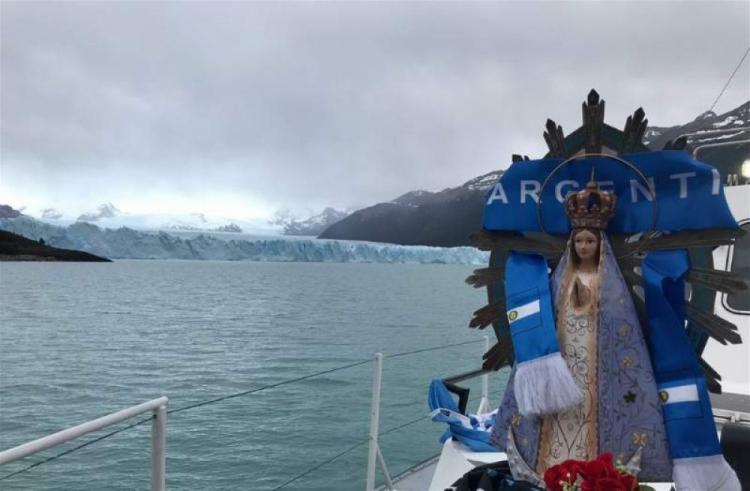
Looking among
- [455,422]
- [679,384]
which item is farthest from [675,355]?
[455,422]

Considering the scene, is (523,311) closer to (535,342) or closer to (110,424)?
(535,342)

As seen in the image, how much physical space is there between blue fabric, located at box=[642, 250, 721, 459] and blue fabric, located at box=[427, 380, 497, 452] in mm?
1252

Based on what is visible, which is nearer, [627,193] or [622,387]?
[622,387]

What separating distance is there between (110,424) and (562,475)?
1302 millimetres

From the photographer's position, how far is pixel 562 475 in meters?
1.78

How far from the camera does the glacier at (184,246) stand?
61.2 meters

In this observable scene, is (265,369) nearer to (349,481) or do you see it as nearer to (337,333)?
(337,333)

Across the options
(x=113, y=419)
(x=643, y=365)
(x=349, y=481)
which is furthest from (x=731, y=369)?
(x=349, y=481)

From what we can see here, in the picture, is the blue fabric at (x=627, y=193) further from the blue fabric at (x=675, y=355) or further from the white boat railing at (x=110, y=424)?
the white boat railing at (x=110, y=424)

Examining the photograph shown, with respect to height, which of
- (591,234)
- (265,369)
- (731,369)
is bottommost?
(265,369)

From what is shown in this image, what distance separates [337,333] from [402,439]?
16709 mm

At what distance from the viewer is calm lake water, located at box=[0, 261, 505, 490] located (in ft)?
29.7

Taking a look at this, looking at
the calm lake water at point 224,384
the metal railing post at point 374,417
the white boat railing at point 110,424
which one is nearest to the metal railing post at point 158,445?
the white boat railing at point 110,424

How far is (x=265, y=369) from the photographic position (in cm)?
1875
